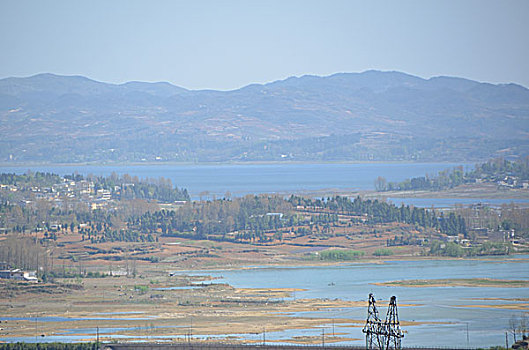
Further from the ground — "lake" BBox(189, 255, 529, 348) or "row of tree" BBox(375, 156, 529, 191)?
"row of tree" BBox(375, 156, 529, 191)

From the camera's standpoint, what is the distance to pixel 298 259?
9688cm

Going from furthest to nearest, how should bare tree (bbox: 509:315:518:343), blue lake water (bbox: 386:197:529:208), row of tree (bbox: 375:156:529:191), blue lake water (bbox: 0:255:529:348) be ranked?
row of tree (bbox: 375:156:529:191) < blue lake water (bbox: 386:197:529:208) < blue lake water (bbox: 0:255:529:348) < bare tree (bbox: 509:315:518:343)

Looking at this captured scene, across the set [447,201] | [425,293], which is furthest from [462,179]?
[425,293]

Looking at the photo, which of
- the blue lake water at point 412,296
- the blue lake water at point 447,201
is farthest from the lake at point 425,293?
the blue lake water at point 447,201

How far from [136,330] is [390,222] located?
58.2 meters

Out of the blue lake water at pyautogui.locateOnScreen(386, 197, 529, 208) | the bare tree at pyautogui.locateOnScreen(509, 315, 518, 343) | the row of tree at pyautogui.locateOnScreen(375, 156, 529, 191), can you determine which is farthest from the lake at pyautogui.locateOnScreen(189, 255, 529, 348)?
the row of tree at pyautogui.locateOnScreen(375, 156, 529, 191)

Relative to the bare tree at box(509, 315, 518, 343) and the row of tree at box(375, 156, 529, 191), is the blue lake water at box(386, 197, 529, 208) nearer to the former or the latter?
the row of tree at box(375, 156, 529, 191)

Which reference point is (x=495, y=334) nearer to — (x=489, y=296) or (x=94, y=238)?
(x=489, y=296)

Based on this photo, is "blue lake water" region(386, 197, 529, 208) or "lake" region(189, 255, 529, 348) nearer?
"lake" region(189, 255, 529, 348)

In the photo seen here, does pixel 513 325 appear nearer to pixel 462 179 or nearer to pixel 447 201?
pixel 447 201

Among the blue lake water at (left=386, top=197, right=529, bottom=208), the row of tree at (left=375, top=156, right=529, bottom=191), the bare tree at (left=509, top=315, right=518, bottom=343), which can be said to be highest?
the row of tree at (left=375, top=156, right=529, bottom=191)

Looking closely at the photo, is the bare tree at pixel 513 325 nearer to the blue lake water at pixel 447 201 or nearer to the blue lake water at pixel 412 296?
the blue lake water at pixel 412 296

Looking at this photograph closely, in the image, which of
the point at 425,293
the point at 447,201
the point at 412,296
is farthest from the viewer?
the point at 447,201

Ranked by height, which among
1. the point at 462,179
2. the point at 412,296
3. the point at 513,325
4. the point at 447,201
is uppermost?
the point at 462,179
